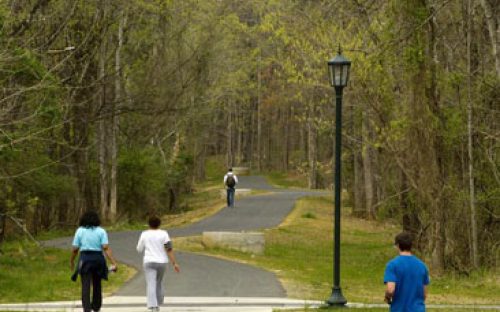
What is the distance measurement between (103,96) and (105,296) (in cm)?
2147

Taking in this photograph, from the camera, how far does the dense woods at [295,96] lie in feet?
78.1

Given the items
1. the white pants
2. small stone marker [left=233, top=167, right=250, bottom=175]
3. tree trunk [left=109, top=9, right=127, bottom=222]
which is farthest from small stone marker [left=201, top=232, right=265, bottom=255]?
small stone marker [left=233, top=167, right=250, bottom=175]

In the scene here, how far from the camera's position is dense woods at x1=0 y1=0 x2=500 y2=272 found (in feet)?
78.1

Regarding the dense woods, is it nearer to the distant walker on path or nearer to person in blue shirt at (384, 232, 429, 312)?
the distant walker on path

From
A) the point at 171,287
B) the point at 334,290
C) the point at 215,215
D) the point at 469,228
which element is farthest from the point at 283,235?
the point at 334,290

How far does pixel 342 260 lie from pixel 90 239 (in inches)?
651

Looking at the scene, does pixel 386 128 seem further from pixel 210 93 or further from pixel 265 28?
pixel 210 93

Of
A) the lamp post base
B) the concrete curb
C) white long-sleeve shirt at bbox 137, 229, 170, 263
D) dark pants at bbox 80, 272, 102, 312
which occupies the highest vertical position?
white long-sleeve shirt at bbox 137, 229, 170, 263

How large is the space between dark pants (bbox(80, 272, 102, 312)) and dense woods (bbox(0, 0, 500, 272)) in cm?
518

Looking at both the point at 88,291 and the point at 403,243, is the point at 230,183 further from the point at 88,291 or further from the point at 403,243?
the point at 403,243

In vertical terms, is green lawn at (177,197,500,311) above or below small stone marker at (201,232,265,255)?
below

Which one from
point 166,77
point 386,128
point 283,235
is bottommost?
point 283,235

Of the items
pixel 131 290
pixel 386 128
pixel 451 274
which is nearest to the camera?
pixel 131 290

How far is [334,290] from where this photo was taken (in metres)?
15.8
